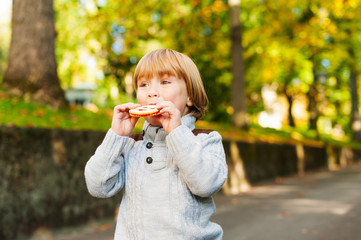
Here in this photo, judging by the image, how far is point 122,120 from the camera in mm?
2027

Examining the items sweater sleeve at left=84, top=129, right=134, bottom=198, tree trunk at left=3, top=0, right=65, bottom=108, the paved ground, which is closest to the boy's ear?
sweater sleeve at left=84, top=129, right=134, bottom=198

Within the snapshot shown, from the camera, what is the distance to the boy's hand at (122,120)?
2.00 m

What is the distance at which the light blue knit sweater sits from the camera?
1.86 metres

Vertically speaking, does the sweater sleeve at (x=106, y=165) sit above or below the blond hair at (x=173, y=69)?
below

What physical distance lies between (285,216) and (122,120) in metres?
5.89

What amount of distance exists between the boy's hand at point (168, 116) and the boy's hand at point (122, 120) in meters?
0.18

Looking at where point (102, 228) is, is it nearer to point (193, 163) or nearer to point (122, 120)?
point (122, 120)

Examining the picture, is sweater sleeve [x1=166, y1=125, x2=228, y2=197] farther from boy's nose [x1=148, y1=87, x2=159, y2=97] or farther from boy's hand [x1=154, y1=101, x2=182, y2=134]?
boy's nose [x1=148, y1=87, x2=159, y2=97]

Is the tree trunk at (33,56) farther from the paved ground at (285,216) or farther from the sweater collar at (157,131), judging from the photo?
the sweater collar at (157,131)

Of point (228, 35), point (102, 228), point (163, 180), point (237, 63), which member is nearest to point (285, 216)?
Result: point (102, 228)

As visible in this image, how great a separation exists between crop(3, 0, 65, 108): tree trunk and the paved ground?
2.71 meters

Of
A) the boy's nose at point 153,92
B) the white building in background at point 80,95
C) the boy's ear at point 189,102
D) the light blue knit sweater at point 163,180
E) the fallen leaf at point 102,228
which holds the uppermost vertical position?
the white building in background at point 80,95

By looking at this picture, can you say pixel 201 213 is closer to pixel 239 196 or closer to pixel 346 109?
pixel 239 196

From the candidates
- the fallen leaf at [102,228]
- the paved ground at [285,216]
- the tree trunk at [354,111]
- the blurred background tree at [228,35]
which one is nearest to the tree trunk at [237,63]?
the blurred background tree at [228,35]
